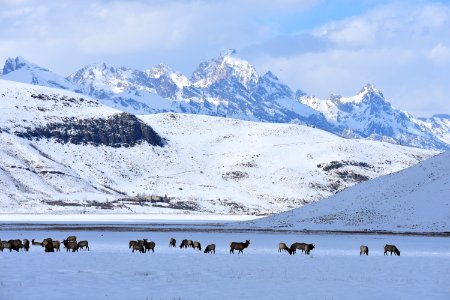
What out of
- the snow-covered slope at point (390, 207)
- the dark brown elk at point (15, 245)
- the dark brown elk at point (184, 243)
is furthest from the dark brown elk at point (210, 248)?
the snow-covered slope at point (390, 207)

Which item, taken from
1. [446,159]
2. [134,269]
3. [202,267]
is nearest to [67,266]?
[134,269]

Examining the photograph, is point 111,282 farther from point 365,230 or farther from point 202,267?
point 365,230

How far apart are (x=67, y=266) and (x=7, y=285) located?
30.1 ft

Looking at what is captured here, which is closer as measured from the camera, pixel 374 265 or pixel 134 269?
pixel 134 269

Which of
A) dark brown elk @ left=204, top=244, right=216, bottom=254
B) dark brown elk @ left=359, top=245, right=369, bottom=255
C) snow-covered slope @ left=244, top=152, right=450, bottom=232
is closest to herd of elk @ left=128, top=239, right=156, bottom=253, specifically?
dark brown elk @ left=204, top=244, right=216, bottom=254

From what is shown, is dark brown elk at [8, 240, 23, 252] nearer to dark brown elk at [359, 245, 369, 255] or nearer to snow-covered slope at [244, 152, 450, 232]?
dark brown elk at [359, 245, 369, 255]

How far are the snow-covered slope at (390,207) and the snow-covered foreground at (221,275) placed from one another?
42396 mm

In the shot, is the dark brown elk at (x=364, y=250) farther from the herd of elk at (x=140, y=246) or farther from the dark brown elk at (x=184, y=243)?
the dark brown elk at (x=184, y=243)

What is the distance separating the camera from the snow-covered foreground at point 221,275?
100 ft

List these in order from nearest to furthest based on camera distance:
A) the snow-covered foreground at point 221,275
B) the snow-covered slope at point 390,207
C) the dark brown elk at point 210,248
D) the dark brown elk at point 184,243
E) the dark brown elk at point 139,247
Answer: the snow-covered foreground at point 221,275, the dark brown elk at point 139,247, the dark brown elk at point 210,248, the dark brown elk at point 184,243, the snow-covered slope at point 390,207

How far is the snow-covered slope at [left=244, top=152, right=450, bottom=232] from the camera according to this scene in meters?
97.2

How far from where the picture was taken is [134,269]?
39812 mm

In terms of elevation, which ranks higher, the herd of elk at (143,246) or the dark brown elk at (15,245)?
the herd of elk at (143,246)

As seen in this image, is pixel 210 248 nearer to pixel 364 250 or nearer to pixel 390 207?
pixel 364 250
